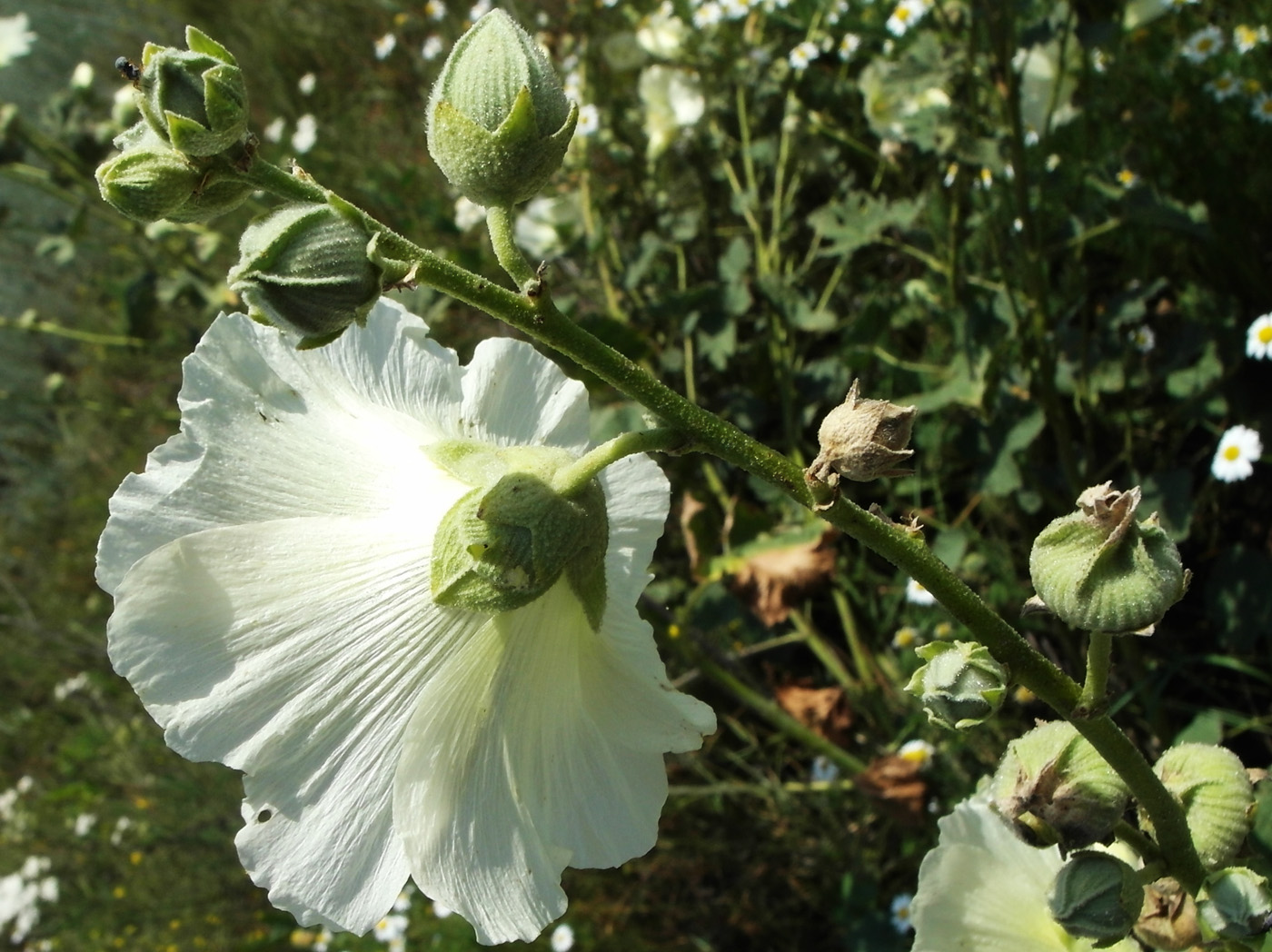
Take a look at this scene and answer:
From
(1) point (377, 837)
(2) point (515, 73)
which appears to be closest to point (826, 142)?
(2) point (515, 73)

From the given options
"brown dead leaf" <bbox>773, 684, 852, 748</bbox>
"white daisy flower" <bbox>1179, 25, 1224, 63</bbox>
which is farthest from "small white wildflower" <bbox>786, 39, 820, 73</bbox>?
"brown dead leaf" <bbox>773, 684, 852, 748</bbox>

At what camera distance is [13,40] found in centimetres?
255

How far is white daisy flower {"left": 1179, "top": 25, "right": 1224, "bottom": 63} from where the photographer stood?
2.39 meters

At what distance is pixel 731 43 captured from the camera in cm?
290

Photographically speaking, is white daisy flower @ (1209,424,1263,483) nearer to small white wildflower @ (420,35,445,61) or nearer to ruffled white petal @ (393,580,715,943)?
ruffled white petal @ (393,580,715,943)

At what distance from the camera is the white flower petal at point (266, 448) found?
34.0 inches

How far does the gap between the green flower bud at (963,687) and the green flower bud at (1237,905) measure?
0.80 ft

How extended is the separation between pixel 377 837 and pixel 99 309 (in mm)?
5377

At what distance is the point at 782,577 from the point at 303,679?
127 centimetres

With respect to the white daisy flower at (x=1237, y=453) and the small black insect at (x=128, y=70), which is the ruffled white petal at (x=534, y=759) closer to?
the small black insect at (x=128, y=70)

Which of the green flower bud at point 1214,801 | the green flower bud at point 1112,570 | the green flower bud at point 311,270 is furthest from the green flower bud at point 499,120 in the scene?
the green flower bud at point 1214,801

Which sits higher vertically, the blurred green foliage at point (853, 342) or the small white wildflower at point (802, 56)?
the small white wildflower at point (802, 56)

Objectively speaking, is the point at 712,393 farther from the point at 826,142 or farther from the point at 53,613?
the point at 53,613

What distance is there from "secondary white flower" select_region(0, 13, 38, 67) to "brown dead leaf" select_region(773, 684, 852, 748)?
7.65ft
